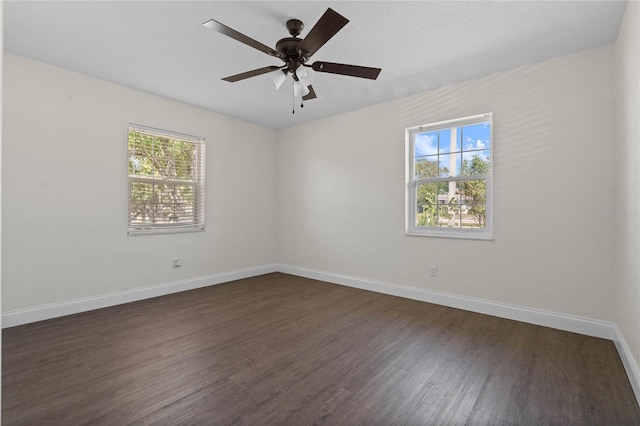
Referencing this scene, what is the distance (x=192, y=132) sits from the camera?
467cm

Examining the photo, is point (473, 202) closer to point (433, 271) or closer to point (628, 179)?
point (433, 271)

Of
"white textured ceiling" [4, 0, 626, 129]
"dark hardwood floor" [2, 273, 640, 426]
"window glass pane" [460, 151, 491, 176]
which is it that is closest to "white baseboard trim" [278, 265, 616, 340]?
"dark hardwood floor" [2, 273, 640, 426]

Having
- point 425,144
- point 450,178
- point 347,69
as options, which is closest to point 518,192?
point 450,178

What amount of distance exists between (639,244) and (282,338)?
268 centimetres

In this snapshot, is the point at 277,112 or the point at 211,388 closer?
the point at 211,388

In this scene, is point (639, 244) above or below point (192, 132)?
below

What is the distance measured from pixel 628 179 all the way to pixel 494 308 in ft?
5.67

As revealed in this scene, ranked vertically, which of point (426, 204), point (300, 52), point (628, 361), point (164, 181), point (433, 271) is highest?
point (300, 52)

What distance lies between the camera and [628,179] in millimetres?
2438

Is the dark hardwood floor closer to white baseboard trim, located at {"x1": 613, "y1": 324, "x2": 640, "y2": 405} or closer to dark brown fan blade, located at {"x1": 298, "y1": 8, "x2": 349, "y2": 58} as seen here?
white baseboard trim, located at {"x1": 613, "y1": 324, "x2": 640, "y2": 405}

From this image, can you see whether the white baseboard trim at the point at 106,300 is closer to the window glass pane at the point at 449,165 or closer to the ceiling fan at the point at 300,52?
the ceiling fan at the point at 300,52

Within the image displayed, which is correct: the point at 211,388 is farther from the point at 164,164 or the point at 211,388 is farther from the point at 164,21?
the point at 164,164

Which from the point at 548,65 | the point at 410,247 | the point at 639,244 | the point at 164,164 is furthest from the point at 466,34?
the point at 164,164

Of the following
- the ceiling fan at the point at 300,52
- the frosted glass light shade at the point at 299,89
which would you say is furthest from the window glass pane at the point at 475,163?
the frosted glass light shade at the point at 299,89
